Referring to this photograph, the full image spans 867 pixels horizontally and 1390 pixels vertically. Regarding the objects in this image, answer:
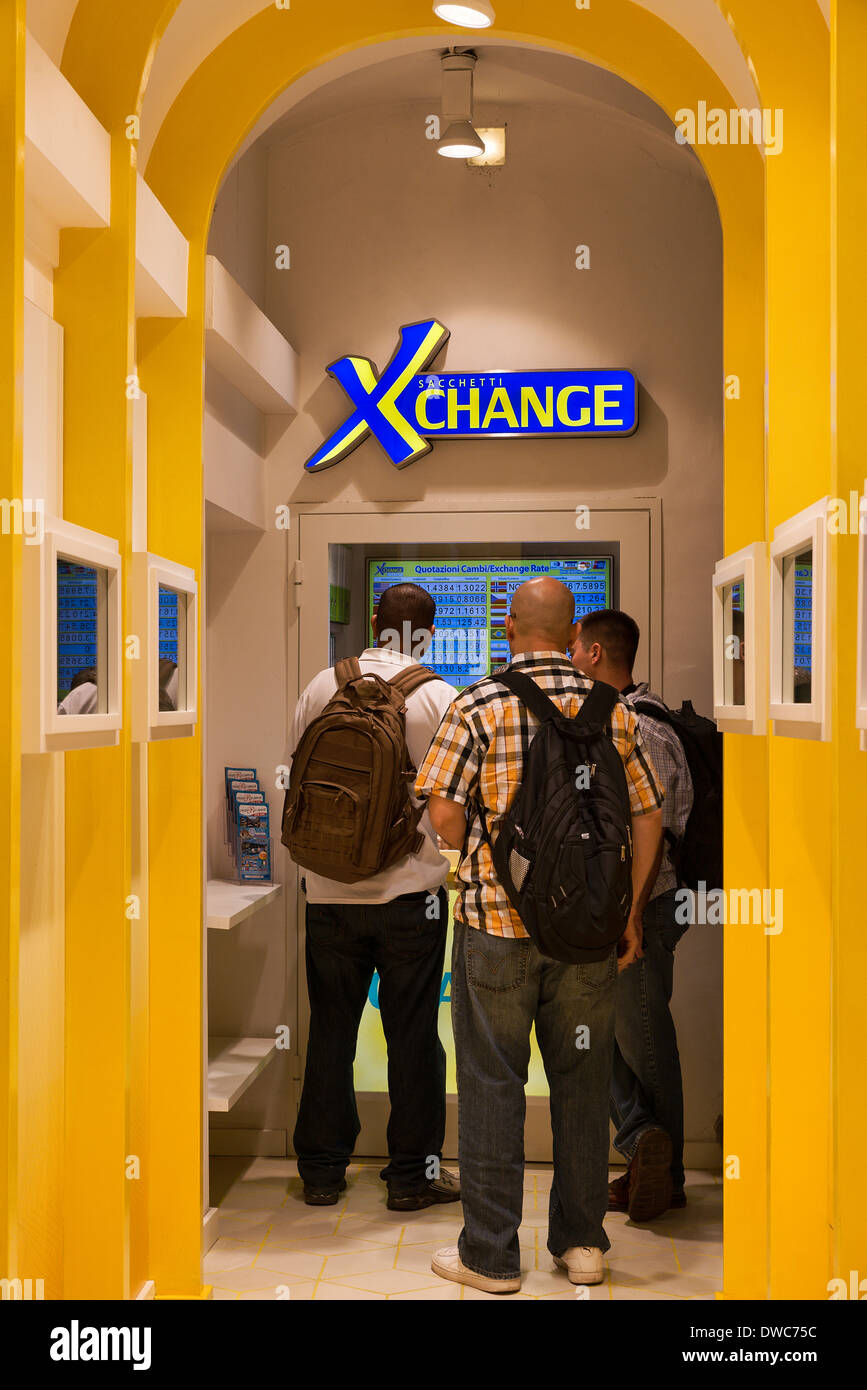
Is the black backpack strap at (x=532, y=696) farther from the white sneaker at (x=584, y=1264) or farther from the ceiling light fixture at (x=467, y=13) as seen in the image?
the ceiling light fixture at (x=467, y=13)

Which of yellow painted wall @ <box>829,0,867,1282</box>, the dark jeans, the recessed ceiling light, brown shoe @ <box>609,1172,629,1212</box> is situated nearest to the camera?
yellow painted wall @ <box>829,0,867,1282</box>

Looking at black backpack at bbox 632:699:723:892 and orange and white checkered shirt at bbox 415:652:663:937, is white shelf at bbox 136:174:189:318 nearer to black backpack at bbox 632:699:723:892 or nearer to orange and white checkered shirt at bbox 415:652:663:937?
orange and white checkered shirt at bbox 415:652:663:937

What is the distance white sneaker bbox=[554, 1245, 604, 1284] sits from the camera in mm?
3236

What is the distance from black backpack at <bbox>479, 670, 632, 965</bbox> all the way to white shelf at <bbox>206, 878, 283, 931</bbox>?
3.37 feet

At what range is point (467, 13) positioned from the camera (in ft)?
9.74

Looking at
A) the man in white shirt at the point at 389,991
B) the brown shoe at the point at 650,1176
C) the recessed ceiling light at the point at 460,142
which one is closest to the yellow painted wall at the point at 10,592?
the man in white shirt at the point at 389,991

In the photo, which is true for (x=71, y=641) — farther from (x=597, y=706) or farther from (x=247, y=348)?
(x=247, y=348)

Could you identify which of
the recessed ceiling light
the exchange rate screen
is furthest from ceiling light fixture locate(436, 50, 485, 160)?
the exchange rate screen

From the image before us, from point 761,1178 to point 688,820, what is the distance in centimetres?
126

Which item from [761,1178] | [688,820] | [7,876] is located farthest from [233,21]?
[761,1178]

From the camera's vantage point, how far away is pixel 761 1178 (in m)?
2.82

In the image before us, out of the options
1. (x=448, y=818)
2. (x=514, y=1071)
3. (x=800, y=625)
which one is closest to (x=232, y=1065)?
(x=514, y=1071)

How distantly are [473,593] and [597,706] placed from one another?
149cm

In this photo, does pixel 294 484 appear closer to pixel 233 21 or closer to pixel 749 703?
pixel 233 21
